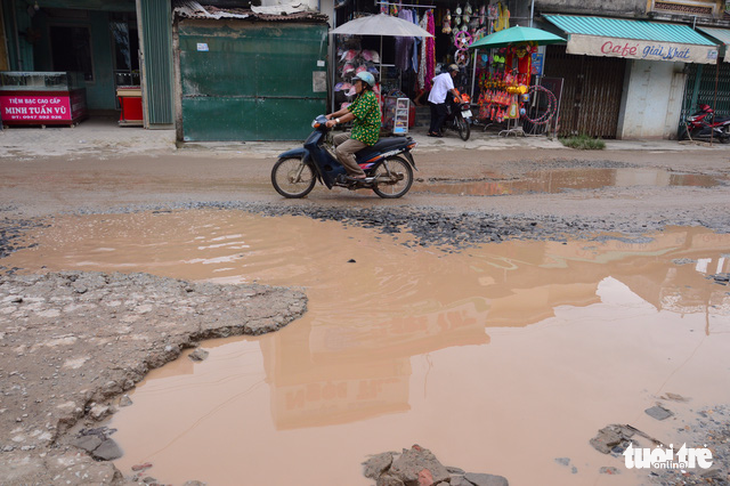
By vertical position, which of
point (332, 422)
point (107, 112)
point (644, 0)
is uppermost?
point (644, 0)

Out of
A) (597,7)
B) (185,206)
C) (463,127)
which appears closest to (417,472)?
(185,206)

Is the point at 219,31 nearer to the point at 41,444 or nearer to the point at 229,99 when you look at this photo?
the point at 229,99

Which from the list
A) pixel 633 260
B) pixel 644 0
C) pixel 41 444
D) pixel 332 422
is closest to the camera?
pixel 41 444

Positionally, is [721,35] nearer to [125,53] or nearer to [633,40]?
[633,40]

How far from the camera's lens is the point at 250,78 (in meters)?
12.4

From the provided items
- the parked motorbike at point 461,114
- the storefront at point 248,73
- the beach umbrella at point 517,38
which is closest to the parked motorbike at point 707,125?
the beach umbrella at point 517,38

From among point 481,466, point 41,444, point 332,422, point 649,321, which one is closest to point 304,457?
point 332,422

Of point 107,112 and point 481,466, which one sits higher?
point 107,112

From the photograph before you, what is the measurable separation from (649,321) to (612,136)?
14048 mm

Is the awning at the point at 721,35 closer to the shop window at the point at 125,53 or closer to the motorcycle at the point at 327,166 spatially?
the motorcycle at the point at 327,166

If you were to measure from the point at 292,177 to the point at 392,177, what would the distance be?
1.33 metres

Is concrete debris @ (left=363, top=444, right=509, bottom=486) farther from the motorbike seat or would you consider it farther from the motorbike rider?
the motorbike seat

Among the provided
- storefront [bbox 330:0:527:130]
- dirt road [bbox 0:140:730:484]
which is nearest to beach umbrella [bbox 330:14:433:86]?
storefront [bbox 330:0:527:130]

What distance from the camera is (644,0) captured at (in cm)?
1606
